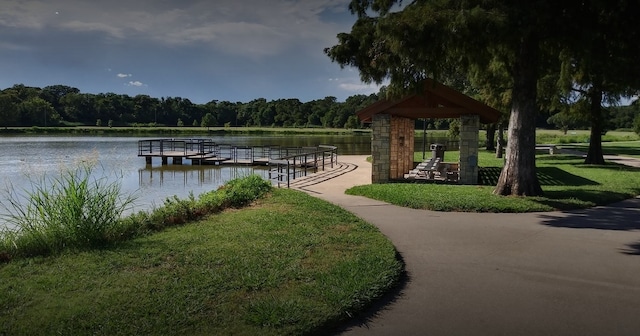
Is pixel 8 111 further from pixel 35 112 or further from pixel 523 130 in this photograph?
pixel 523 130

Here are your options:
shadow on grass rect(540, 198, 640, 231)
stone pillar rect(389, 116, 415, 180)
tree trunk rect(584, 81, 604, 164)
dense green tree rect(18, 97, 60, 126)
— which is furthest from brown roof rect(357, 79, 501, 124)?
dense green tree rect(18, 97, 60, 126)

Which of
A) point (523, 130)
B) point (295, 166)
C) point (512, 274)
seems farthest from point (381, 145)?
point (512, 274)

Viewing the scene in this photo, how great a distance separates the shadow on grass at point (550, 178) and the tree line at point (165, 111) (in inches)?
2989

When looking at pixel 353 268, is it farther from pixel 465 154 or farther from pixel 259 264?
pixel 465 154

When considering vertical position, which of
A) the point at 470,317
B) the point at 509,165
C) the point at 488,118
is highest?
the point at 488,118

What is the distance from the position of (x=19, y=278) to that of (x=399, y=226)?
5581 mm

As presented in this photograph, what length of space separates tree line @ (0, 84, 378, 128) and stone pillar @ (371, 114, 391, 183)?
7996 centimetres

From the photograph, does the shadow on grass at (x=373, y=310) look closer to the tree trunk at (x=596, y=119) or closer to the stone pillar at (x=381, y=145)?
the stone pillar at (x=381, y=145)

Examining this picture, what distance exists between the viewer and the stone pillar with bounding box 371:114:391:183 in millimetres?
14344

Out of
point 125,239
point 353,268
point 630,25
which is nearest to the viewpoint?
point 353,268

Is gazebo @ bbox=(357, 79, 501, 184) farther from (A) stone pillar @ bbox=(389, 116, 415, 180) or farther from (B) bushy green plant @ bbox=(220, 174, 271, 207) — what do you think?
(B) bushy green plant @ bbox=(220, 174, 271, 207)

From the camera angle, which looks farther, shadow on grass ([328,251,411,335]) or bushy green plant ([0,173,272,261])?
bushy green plant ([0,173,272,261])

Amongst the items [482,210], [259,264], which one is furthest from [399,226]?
A: [259,264]

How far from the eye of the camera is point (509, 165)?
1138 centimetres
